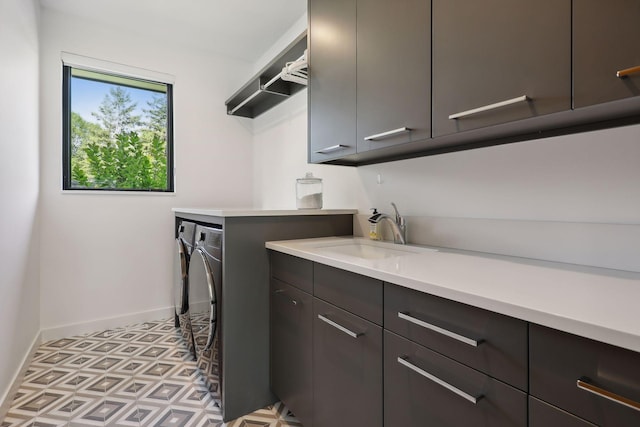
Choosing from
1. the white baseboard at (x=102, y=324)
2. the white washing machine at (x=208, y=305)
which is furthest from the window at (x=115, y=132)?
the white washing machine at (x=208, y=305)

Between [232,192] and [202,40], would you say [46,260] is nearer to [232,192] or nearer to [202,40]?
[232,192]

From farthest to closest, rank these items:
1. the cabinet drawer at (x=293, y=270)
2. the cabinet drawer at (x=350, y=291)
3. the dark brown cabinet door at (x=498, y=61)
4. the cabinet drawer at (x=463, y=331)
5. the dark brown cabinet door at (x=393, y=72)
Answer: the cabinet drawer at (x=293, y=270)
the dark brown cabinet door at (x=393, y=72)
the cabinet drawer at (x=350, y=291)
the dark brown cabinet door at (x=498, y=61)
the cabinet drawer at (x=463, y=331)

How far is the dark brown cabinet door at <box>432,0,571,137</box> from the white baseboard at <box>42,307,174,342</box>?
9.40 ft

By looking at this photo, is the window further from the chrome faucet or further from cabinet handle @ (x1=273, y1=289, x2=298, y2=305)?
the chrome faucet

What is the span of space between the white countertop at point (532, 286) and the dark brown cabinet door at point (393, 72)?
0.49 meters

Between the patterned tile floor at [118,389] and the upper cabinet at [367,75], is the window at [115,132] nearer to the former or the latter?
the patterned tile floor at [118,389]

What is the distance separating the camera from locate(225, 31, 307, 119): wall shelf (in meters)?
2.14

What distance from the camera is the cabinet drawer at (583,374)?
0.53 meters

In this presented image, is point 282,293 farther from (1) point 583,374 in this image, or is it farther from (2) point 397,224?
(1) point 583,374

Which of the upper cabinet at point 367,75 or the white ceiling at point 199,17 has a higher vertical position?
the white ceiling at point 199,17

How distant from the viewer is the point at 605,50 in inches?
29.2

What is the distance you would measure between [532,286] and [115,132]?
10.5 feet

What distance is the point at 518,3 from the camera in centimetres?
90

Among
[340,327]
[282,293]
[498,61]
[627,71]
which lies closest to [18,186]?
[282,293]
